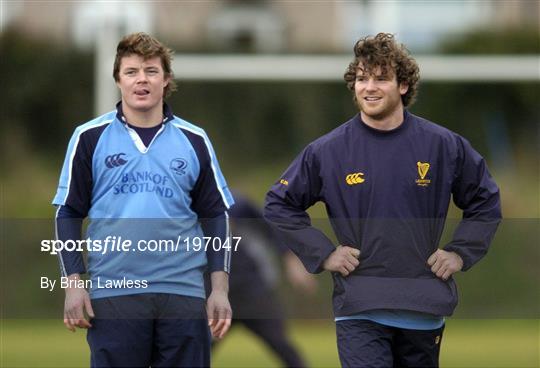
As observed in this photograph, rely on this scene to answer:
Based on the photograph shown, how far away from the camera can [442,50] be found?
19062 millimetres

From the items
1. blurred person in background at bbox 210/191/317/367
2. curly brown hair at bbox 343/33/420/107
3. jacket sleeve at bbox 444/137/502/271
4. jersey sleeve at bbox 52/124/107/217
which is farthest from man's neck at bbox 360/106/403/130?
blurred person in background at bbox 210/191/317/367

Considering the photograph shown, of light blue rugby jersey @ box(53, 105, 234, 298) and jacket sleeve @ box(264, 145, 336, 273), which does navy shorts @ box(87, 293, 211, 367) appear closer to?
light blue rugby jersey @ box(53, 105, 234, 298)

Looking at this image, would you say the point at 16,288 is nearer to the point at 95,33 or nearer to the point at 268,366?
the point at 268,366

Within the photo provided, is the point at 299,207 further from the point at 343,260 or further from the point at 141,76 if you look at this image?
the point at 141,76

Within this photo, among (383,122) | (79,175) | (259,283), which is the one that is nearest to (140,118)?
(79,175)

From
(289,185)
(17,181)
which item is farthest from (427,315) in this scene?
(17,181)

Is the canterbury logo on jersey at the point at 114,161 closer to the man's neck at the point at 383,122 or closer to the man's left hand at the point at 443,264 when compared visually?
the man's neck at the point at 383,122

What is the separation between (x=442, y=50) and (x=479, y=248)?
46.1 ft

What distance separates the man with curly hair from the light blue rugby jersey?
375mm

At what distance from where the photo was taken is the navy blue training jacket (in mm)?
5137

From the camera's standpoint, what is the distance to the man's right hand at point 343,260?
5137 millimetres

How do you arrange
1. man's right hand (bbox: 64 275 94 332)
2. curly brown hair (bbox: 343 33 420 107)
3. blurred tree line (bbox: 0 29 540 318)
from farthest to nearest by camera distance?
blurred tree line (bbox: 0 29 540 318), curly brown hair (bbox: 343 33 420 107), man's right hand (bbox: 64 275 94 332)

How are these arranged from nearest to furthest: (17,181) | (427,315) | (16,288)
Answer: (427,315)
(16,288)
(17,181)

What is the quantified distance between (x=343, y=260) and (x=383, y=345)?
34 cm
